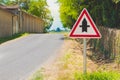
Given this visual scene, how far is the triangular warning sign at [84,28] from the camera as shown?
10383mm

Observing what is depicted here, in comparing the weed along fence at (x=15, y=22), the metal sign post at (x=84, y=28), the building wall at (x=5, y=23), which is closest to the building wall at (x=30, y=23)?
the weed along fence at (x=15, y=22)

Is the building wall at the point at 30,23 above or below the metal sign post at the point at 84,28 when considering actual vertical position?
below

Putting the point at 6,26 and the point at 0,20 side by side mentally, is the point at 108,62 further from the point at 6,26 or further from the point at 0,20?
the point at 6,26

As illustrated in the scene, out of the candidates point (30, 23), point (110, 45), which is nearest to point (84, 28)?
point (110, 45)

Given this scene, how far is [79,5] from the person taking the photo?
97.9 feet

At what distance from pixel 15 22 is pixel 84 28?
4960 cm

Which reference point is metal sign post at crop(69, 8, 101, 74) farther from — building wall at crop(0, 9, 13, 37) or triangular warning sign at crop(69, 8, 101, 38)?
building wall at crop(0, 9, 13, 37)

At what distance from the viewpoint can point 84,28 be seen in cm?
1044

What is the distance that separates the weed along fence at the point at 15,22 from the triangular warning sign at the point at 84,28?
3564 centimetres

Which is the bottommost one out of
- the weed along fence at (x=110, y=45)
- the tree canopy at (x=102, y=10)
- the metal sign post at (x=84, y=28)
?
the weed along fence at (x=110, y=45)

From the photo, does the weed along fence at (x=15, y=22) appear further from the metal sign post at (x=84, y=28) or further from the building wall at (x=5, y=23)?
the metal sign post at (x=84, y=28)

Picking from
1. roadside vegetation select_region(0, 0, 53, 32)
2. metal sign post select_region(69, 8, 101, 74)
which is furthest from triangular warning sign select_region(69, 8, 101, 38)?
roadside vegetation select_region(0, 0, 53, 32)

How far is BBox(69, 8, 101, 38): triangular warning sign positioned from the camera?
34.1 feet

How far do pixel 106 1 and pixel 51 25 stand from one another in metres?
90.6
